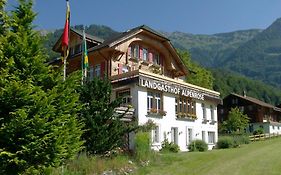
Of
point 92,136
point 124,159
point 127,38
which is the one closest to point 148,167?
point 124,159

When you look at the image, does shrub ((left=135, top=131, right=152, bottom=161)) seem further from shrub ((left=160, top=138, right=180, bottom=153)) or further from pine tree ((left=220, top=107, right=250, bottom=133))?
pine tree ((left=220, top=107, right=250, bottom=133))

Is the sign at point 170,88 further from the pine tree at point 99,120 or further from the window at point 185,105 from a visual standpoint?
the pine tree at point 99,120

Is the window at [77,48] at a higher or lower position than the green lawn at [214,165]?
higher

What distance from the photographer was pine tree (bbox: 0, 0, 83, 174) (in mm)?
14156

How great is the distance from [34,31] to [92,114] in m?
7.88

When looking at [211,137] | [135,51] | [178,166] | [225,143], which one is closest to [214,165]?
[178,166]

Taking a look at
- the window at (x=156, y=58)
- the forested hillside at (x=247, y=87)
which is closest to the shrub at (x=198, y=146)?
the window at (x=156, y=58)

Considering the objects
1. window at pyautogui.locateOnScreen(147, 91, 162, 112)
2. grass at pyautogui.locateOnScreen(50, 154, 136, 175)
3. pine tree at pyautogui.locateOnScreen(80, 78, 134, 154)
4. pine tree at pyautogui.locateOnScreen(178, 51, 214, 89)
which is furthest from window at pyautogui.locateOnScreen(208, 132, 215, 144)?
pine tree at pyautogui.locateOnScreen(178, 51, 214, 89)

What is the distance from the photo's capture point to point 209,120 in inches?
1639

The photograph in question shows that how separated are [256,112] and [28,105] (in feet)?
249

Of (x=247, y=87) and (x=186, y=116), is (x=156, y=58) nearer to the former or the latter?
(x=186, y=116)

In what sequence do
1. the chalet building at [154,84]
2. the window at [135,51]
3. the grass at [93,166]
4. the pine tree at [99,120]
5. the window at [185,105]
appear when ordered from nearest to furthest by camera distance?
1. the grass at [93,166]
2. the pine tree at [99,120]
3. the chalet building at [154,84]
4. the window at [185,105]
5. the window at [135,51]

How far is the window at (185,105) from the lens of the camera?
36562 millimetres

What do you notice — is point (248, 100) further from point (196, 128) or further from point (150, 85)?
point (150, 85)
